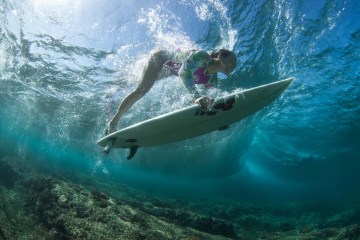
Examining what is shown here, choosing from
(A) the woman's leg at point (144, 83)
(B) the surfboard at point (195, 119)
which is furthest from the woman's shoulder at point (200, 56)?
(A) the woman's leg at point (144, 83)

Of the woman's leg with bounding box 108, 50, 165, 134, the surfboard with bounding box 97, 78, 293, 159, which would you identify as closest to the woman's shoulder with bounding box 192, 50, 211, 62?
the surfboard with bounding box 97, 78, 293, 159

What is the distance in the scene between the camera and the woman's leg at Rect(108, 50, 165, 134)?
6.64 meters

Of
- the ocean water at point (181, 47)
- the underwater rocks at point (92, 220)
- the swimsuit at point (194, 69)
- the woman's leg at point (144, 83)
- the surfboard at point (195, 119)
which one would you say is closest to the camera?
the swimsuit at point (194, 69)

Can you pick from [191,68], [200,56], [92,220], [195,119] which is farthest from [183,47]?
[92,220]

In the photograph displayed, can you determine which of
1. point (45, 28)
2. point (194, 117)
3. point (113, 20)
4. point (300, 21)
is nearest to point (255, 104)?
point (194, 117)

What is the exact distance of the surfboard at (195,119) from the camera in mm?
5914

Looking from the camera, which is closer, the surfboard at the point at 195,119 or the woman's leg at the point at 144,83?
the surfboard at the point at 195,119

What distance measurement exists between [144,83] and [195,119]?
72.8 inches

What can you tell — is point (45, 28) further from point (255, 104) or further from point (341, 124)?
point (341, 124)

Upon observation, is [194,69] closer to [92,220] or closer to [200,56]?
[200,56]

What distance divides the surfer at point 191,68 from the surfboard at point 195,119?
1.89ft

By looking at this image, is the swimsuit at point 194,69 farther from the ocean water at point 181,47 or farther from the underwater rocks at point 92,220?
the ocean water at point 181,47

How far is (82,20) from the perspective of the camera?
1204 cm

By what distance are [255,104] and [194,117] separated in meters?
1.66
